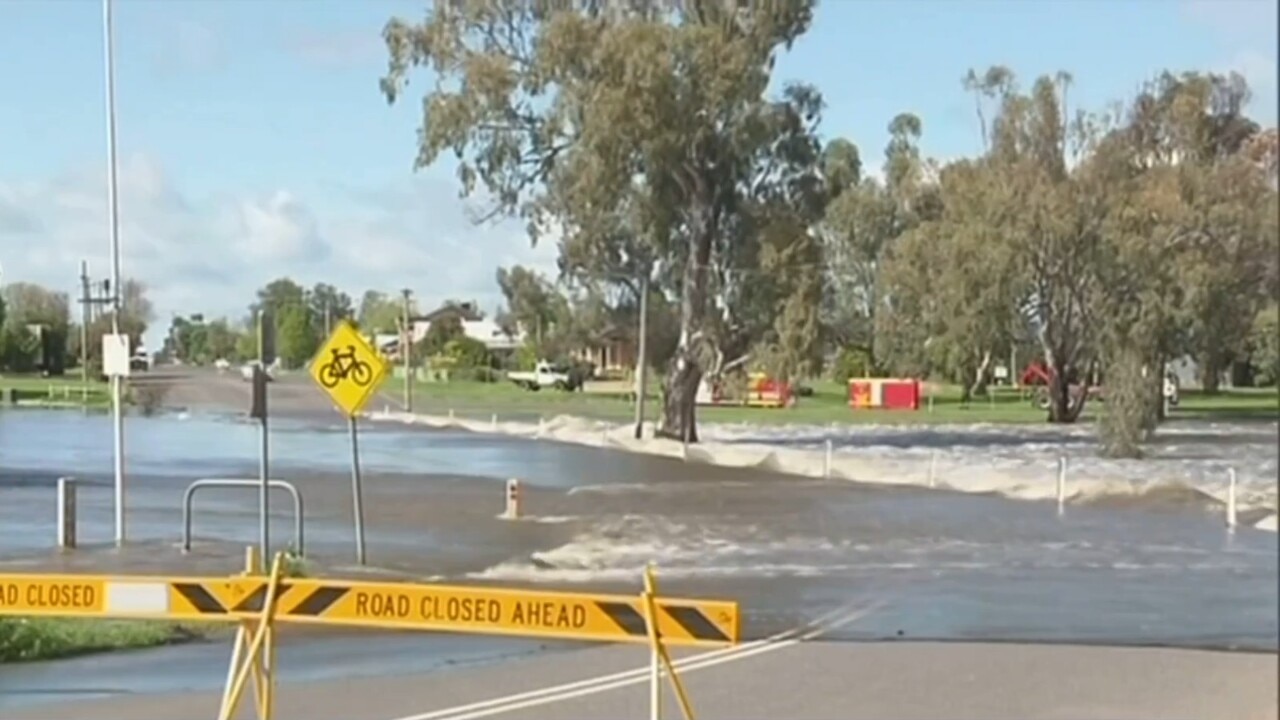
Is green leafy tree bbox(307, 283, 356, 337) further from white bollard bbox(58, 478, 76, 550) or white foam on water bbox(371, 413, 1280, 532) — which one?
white foam on water bbox(371, 413, 1280, 532)

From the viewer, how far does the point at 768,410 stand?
55.1 metres

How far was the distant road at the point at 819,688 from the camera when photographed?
38.7ft

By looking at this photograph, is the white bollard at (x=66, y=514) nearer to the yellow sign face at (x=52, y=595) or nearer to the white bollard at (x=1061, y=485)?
the yellow sign face at (x=52, y=595)

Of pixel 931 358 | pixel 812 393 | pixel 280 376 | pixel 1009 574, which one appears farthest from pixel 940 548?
pixel 812 393

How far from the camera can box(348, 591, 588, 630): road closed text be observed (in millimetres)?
8906

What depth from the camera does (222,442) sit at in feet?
163

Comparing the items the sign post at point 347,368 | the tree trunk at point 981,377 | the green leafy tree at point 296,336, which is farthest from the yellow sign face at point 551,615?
the tree trunk at point 981,377

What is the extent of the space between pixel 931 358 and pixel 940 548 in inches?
1014

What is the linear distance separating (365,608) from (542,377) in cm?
3450

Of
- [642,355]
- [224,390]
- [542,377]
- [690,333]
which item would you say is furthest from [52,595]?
[642,355]

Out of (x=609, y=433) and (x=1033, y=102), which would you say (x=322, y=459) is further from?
(x=1033, y=102)

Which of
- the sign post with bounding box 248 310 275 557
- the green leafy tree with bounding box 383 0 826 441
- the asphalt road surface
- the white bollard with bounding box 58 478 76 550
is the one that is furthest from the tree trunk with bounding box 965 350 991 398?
the asphalt road surface

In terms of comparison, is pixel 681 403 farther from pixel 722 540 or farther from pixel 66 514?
pixel 66 514

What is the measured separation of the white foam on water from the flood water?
1140 mm
